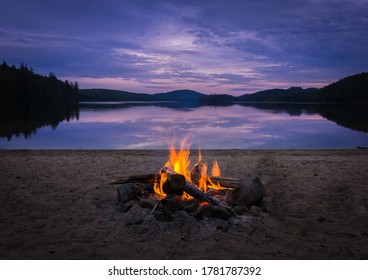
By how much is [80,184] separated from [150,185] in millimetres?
3393

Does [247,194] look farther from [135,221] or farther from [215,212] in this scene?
[135,221]

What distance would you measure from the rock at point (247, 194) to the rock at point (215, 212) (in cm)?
83

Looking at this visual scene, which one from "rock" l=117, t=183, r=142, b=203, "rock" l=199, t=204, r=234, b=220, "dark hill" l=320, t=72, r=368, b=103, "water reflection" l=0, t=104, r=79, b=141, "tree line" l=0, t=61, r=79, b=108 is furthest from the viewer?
"dark hill" l=320, t=72, r=368, b=103

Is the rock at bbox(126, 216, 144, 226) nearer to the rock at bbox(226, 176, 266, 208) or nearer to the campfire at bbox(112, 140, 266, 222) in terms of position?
the campfire at bbox(112, 140, 266, 222)

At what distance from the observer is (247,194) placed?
24.8 feet

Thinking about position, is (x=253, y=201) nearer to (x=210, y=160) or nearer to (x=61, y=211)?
(x=61, y=211)

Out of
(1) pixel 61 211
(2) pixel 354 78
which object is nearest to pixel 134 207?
(1) pixel 61 211

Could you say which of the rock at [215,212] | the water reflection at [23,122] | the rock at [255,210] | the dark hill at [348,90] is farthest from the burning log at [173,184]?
the dark hill at [348,90]

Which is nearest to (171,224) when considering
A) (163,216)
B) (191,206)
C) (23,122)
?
(163,216)

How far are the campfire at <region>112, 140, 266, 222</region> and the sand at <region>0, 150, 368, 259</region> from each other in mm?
400

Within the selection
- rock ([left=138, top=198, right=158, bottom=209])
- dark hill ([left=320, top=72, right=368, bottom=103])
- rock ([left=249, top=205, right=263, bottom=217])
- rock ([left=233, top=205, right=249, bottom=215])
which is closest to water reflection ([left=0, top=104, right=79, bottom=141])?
rock ([left=138, top=198, right=158, bottom=209])

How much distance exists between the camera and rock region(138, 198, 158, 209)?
7242 mm

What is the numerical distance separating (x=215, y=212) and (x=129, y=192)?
7.86 ft

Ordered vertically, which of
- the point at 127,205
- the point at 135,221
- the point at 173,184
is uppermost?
the point at 173,184
